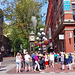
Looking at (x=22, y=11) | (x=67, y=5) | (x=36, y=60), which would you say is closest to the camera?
(x=36, y=60)

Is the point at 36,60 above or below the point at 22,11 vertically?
below

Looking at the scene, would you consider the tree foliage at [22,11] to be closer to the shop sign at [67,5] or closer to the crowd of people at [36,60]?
the shop sign at [67,5]


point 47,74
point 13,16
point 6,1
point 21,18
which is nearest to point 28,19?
point 21,18

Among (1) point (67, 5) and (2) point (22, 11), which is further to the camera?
(2) point (22, 11)

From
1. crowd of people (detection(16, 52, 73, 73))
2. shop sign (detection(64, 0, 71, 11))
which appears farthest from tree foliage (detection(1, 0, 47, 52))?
crowd of people (detection(16, 52, 73, 73))

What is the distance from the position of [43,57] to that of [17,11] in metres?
15.8

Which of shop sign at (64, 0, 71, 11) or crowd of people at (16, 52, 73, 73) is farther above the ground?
shop sign at (64, 0, 71, 11)

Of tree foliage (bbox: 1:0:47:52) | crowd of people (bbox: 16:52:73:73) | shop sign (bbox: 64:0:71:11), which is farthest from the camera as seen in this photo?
tree foliage (bbox: 1:0:47:52)

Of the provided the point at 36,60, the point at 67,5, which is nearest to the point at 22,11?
the point at 67,5

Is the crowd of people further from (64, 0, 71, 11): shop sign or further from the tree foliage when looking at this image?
the tree foliage

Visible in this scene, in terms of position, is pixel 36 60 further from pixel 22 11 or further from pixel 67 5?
pixel 22 11

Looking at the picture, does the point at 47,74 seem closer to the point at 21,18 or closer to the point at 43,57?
the point at 43,57

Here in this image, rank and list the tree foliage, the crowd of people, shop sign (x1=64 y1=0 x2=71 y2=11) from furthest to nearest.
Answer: the tree foliage → shop sign (x1=64 y1=0 x2=71 y2=11) → the crowd of people

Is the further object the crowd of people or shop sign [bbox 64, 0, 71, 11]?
shop sign [bbox 64, 0, 71, 11]
